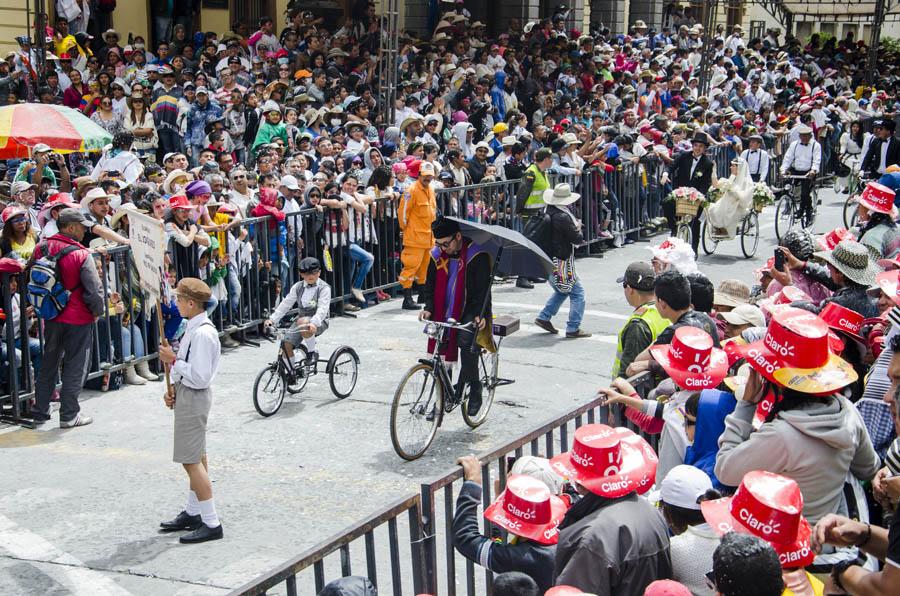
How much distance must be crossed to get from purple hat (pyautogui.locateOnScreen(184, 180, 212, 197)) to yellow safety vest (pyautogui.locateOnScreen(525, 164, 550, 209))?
4322 millimetres

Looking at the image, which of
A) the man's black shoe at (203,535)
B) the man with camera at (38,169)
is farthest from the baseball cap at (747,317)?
the man with camera at (38,169)

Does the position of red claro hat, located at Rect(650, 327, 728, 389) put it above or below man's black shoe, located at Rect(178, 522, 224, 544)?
above

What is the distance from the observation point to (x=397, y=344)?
12094mm

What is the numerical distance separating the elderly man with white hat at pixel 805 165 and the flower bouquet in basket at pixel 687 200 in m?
3.19

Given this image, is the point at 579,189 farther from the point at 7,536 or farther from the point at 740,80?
the point at 740,80

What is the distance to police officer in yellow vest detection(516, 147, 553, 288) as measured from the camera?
46.0 feet

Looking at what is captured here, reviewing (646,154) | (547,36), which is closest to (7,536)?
(646,154)

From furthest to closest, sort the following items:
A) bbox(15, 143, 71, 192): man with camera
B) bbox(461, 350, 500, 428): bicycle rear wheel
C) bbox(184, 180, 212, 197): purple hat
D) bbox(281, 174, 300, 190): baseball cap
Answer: bbox(281, 174, 300, 190): baseball cap → bbox(15, 143, 71, 192): man with camera → bbox(184, 180, 212, 197): purple hat → bbox(461, 350, 500, 428): bicycle rear wheel

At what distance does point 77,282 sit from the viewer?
9.16m

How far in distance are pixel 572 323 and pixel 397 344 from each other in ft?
6.52

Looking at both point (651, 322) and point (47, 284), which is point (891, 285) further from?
point (47, 284)

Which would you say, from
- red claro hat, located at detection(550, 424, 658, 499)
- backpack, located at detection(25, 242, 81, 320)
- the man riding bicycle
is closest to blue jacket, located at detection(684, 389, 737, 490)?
red claro hat, located at detection(550, 424, 658, 499)

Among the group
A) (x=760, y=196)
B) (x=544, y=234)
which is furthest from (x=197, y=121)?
(x=760, y=196)

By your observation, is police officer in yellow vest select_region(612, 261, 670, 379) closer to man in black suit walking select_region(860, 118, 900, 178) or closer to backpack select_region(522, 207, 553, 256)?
backpack select_region(522, 207, 553, 256)
